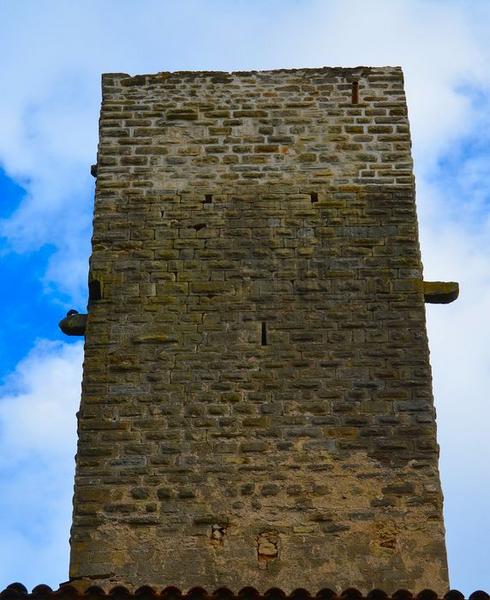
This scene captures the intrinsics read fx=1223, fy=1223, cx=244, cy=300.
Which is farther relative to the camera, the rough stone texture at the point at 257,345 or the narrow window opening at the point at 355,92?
the narrow window opening at the point at 355,92

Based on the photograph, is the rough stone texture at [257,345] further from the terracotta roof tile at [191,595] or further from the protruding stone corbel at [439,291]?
the terracotta roof tile at [191,595]

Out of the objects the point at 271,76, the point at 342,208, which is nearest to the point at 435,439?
the point at 342,208

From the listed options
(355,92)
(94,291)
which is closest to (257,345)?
(94,291)

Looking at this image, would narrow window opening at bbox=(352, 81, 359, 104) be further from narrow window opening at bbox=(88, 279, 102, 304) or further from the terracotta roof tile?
the terracotta roof tile

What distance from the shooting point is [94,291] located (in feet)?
31.2

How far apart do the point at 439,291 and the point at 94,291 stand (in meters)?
2.70

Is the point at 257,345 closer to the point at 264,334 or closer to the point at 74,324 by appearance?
the point at 264,334

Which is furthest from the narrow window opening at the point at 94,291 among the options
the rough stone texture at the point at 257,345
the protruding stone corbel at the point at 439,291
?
the protruding stone corbel at the point at 439,291

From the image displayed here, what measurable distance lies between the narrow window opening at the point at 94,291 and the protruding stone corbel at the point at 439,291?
2537mm

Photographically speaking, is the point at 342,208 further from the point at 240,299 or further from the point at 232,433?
the point at 232,433

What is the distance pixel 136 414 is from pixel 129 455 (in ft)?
1.09

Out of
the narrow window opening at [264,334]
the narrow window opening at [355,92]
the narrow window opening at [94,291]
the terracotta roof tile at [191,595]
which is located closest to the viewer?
the terracotta roof tile at [191,595]

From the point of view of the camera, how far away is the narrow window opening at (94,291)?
9.51m

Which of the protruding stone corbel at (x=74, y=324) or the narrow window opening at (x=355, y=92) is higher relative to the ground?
the narrow window opening at (x=355, y=92)
